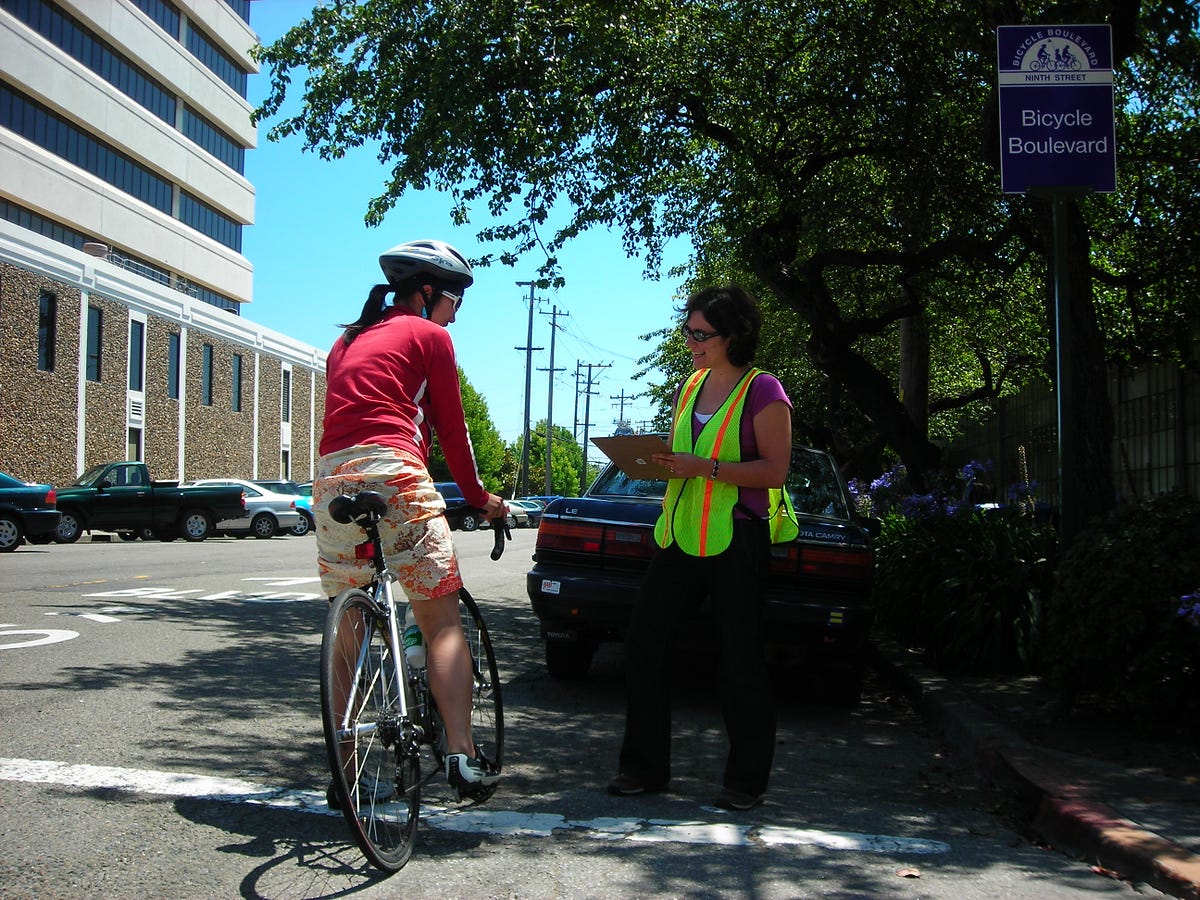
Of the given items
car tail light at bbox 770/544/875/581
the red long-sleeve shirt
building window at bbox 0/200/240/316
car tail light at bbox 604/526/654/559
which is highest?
building window at bbox 0/200/240/316

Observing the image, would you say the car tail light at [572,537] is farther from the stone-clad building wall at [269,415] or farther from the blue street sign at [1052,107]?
the stone-clad building wall at [269,415]

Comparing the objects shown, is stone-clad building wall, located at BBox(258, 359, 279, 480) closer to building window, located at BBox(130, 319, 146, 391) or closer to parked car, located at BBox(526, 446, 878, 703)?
building window, located at BBox(130, 319, 146, 391)

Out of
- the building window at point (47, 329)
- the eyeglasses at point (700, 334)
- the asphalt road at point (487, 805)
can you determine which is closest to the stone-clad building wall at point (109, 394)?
the building window at point (47, 329)

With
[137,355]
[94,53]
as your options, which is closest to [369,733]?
[137,355]

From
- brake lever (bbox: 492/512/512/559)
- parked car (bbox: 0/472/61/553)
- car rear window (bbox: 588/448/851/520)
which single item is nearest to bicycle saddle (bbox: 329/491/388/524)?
brake lever (bbox: 492/512/512/559)

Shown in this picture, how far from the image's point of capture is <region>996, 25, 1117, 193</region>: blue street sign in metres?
5.91

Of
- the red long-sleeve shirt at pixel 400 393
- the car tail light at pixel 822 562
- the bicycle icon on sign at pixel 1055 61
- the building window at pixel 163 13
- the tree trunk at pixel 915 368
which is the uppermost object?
the building window at pixel 163 13

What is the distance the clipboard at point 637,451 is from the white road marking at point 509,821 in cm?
132

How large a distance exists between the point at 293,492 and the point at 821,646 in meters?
27.4

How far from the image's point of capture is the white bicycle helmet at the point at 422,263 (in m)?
4.04

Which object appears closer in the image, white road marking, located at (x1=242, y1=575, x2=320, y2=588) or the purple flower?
the purple flower

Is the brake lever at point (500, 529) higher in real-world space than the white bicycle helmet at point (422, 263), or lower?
lower

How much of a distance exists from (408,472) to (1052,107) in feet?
13.3

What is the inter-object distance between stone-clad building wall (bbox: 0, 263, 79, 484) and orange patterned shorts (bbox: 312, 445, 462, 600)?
31043 millimetres
